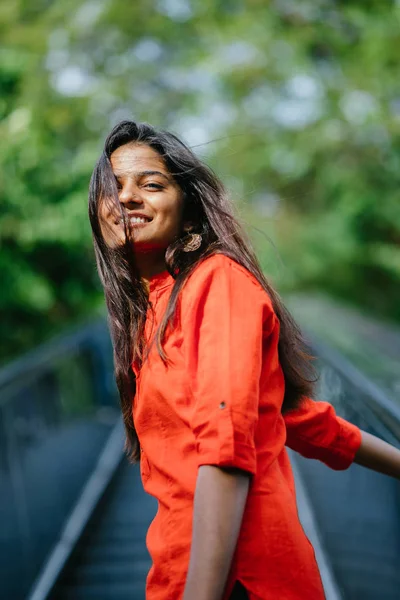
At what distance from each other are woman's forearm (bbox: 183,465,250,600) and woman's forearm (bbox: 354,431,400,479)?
1.78 feet

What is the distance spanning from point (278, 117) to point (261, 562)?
583 inches

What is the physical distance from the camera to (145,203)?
140 centimetres

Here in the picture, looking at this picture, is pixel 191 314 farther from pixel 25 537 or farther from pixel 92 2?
pixel 92 2

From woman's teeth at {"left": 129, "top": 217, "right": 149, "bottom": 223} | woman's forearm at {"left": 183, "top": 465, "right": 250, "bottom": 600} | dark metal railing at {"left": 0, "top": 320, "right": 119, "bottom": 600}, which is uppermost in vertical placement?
woman's teeth at {"left": 129, "top": 217, "right": 149, "bottom": 223}

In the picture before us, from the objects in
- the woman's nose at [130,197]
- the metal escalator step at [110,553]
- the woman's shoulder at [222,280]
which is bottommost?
the metal escalator step at [110,553]

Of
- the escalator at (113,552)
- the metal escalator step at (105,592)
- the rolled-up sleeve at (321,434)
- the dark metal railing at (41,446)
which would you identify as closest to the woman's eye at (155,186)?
the rolled-up sleeve at (321,434)

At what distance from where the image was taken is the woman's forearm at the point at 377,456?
158 cm

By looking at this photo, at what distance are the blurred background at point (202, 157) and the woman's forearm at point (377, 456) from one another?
A: 1.02 ft

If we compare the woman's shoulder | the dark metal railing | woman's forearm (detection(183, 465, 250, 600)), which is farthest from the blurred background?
woman's forearm (detection(183, 465, 250, 600))

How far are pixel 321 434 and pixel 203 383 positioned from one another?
19.6 inches

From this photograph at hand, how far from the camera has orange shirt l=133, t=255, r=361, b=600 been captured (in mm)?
1115

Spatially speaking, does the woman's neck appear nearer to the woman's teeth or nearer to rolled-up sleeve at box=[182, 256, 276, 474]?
the woman's teeth

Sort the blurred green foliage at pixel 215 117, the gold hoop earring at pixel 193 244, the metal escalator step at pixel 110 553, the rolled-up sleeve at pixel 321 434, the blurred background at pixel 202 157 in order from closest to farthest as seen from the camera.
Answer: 1. the gold hoop earring at pixel 193 244
2. the rolled-up sleeve at pixel 321 434
3. the blurred background at pixel 202 157
4. the metal escalator step at pixel 110 553
5. the blurred green foliage at pixel 215 117

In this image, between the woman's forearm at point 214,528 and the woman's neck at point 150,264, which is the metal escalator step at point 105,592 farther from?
the woman's forearm at point 214,528
